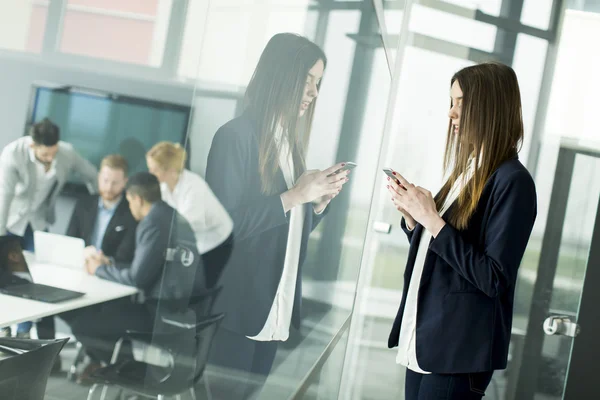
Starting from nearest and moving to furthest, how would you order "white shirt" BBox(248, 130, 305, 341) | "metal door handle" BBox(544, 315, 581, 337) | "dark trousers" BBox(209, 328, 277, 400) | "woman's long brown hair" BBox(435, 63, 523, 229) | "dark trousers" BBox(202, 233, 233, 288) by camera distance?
"dark trousers" BBox(202, 233, 233, 288) < "dark trousers" BBox(209, 328, 277, 400) < "white shirt" BBox(248, 130, 305, 341) < "woman's long brown hair" BBox(435, 63, 523, 229) < "metal door handle" BBox(544, 315, 581, 337)

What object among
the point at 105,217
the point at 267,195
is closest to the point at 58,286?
the point at 105,217

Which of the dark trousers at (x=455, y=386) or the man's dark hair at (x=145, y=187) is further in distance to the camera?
the dark trousers at (x=455, y=386)

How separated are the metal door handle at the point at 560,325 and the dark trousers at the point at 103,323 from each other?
8.03 feet

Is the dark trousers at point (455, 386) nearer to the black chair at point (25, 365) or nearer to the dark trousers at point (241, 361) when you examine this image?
the dark trousers at point (241, 361)

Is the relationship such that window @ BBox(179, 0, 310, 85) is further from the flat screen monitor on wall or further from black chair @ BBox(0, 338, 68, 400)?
black chair @ BBox(0, 338, 68, 400)

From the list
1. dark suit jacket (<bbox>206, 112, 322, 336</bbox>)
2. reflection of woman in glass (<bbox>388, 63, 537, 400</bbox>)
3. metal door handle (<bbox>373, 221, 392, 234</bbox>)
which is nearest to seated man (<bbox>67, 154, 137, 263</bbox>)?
dark suit jacket (<bbox>206, 112, 322, 336</bbox>)

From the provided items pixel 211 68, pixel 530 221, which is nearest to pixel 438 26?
pixel 530 221

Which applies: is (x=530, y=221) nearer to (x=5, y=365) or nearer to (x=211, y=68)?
(x=211, y=68)

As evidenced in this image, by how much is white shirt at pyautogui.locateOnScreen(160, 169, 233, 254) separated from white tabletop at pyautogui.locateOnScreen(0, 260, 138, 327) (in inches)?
6.4

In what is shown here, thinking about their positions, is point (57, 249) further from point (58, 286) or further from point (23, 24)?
point (23, 24)

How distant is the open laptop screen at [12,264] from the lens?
29.1 inches

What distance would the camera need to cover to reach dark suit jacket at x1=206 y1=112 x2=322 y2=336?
44.7 inches

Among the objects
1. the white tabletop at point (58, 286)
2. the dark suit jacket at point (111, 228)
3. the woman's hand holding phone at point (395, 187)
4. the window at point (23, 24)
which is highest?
the window at point (23, 24)

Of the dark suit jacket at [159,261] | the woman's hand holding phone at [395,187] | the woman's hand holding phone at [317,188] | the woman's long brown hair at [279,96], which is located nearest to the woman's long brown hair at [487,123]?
the woman's hand holding phone at [395,187]
